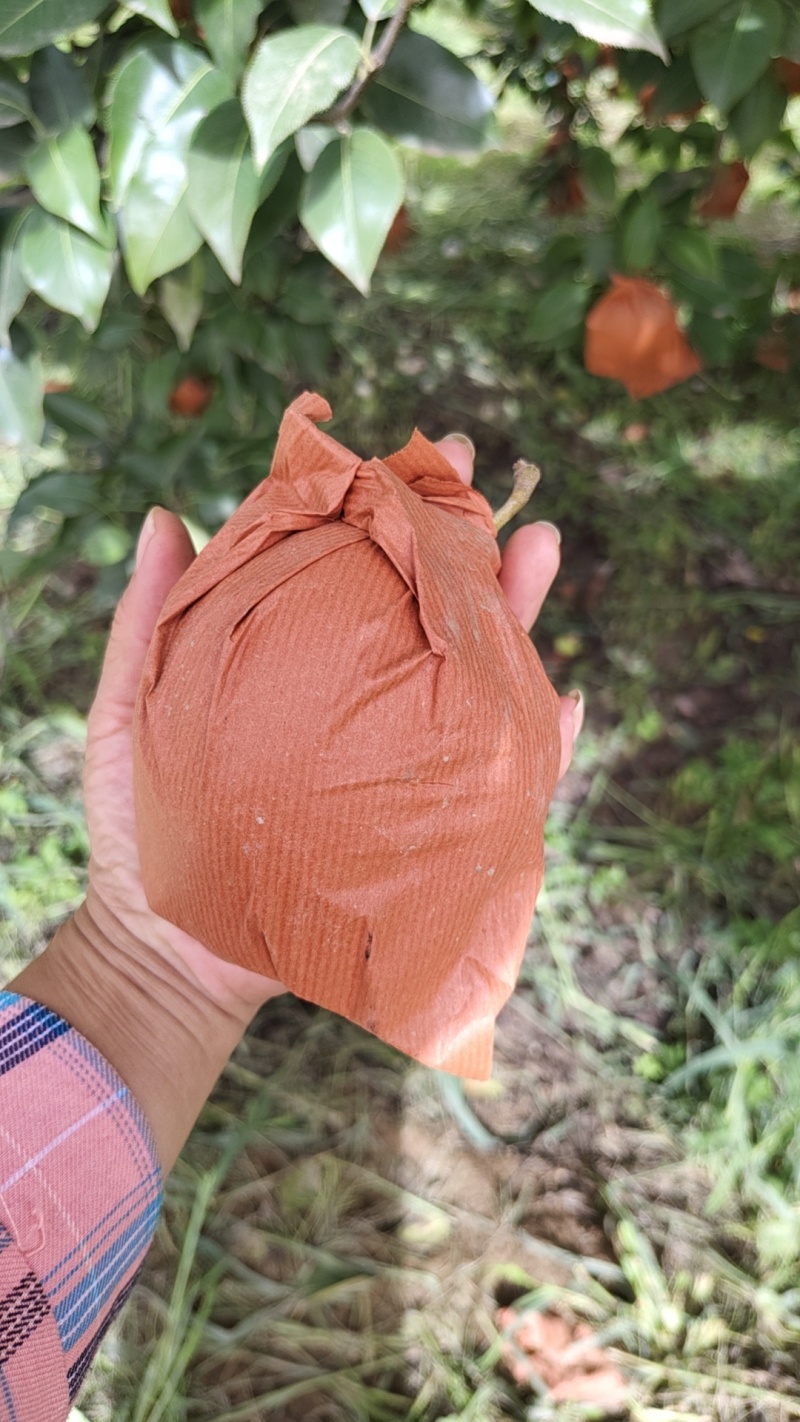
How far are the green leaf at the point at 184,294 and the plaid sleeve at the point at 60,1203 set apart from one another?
643 mm

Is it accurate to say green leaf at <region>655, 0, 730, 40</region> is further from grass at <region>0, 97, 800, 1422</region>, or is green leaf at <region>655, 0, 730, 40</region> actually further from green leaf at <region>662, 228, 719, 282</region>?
grass at <region>0, 97, 800, 1422</region>

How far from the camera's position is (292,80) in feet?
2.00

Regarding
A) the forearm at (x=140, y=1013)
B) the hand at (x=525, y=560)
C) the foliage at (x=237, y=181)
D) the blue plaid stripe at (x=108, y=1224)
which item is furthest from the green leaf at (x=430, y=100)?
the blue plaid stripe at (x=108, y=1224)

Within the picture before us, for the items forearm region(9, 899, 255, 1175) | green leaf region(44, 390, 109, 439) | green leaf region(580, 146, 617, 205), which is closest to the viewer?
forearm region(9, 899, 255, 1175)

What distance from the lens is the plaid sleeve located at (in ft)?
2.28

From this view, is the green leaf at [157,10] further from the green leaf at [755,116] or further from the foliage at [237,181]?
the green leaf at [755,116]

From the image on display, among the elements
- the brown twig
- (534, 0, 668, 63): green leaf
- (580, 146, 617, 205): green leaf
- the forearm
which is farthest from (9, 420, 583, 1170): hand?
(580, 146, 617, 205): green leaf

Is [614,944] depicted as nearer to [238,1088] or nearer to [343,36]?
[238,1088]

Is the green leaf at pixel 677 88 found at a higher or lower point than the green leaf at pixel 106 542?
higher

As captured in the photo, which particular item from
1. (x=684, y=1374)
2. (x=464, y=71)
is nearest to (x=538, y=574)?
(x=464, y=71)

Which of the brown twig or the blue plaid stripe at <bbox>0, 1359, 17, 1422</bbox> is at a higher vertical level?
the brown twig

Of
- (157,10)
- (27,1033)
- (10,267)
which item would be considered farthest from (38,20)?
(27,1033)

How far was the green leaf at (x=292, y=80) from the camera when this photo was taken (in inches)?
23.6

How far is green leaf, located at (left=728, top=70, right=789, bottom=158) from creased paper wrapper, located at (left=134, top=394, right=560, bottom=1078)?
50 cm
